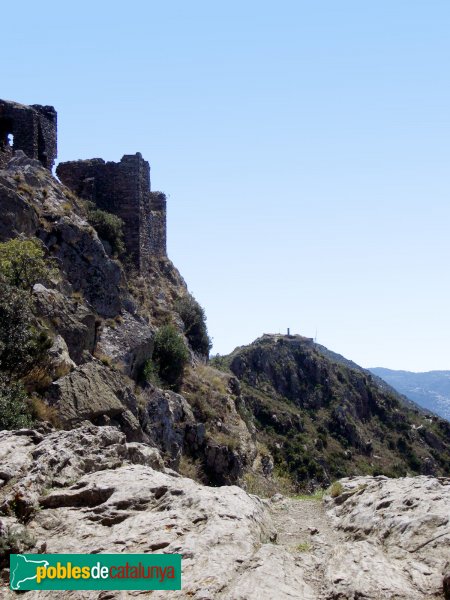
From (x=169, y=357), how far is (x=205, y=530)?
17872mm

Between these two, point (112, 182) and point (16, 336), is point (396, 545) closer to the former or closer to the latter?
point (16, 336)

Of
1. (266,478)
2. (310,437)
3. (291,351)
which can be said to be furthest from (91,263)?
(291,351)

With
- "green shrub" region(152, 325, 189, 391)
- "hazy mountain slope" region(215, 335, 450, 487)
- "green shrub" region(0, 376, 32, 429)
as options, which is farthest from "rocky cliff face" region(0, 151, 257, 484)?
"hazy mountain slope" region(215, 335, 450, 487)

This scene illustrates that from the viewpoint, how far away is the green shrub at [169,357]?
24656 mm

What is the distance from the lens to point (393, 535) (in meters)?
7.97

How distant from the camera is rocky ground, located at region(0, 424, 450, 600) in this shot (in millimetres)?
6297

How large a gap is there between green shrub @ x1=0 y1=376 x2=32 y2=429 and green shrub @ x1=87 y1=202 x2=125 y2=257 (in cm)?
1398

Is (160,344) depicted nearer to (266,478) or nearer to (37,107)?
(266,478)

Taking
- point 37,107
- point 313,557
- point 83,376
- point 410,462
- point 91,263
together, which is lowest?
point 410,462

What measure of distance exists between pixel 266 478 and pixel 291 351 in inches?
1741

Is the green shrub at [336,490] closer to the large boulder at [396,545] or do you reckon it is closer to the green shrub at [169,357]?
the large boulder at [396,545]

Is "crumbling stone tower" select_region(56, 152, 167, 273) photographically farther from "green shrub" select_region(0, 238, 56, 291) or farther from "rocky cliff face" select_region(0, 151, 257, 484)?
"green shrub" select_region(0, 238, 56, 291)

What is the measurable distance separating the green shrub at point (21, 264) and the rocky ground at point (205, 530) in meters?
7.89

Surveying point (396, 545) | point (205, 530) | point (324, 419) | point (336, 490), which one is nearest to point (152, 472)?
point (205, 530)
